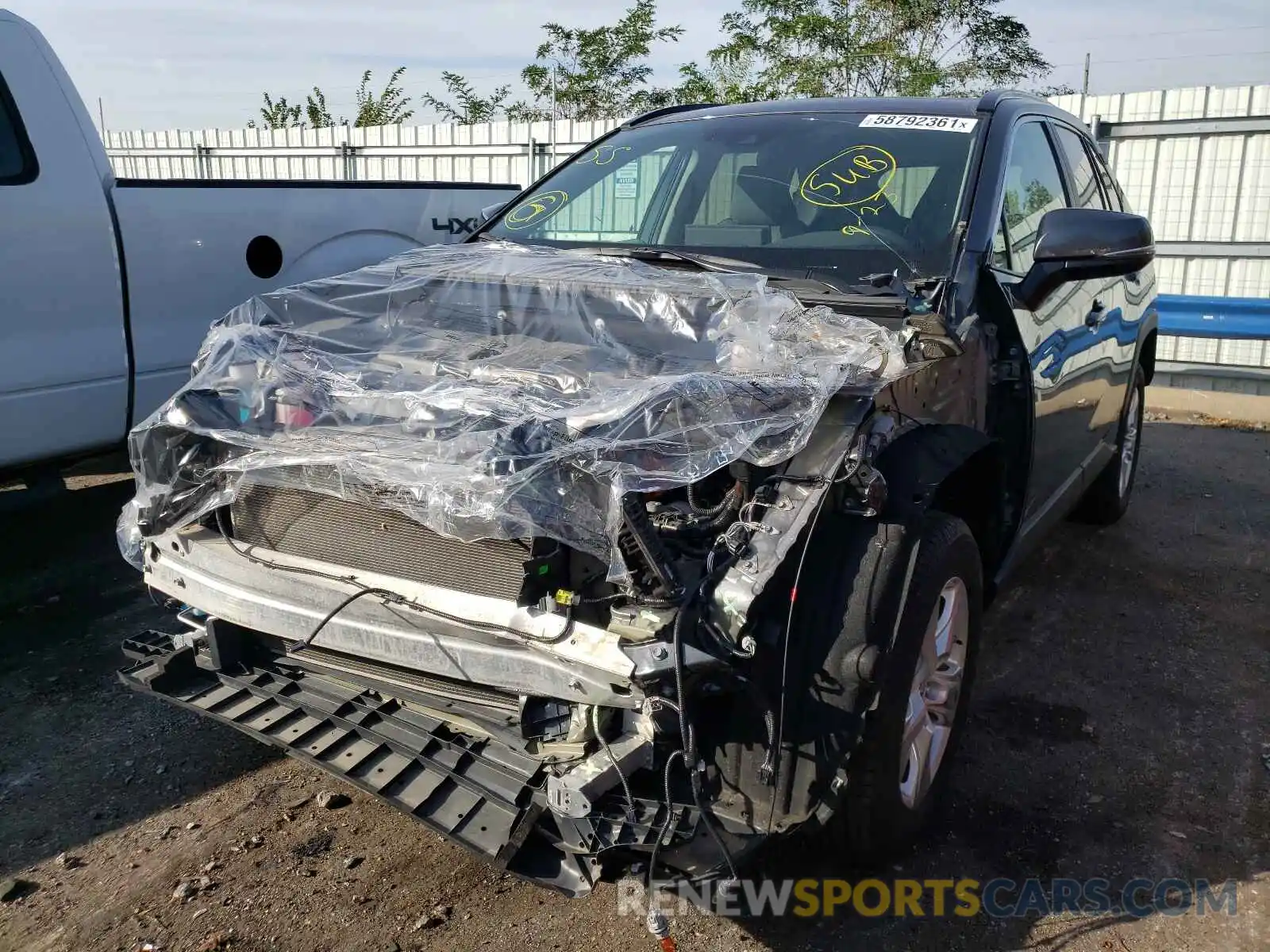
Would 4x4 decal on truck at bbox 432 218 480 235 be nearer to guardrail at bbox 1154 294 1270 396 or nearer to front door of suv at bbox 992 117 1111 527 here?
front door of suv at bbox 992 117 1111 527

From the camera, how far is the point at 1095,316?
13.5 feet

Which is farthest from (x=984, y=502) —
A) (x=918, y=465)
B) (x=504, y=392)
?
(x=504, y=392)

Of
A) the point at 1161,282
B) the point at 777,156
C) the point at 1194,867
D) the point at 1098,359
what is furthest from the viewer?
the point at 1161,282

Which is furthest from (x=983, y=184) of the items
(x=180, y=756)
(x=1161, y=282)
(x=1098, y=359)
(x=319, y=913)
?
(x=1161, y=282)

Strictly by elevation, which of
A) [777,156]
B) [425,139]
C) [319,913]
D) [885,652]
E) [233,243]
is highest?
[425,139]

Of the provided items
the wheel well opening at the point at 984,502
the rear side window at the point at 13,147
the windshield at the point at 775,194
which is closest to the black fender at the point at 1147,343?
the windshield at the point at 775,194

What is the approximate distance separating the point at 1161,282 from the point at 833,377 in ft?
29.2

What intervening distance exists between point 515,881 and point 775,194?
7.69ft

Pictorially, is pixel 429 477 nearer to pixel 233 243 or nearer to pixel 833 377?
pixel 833 377

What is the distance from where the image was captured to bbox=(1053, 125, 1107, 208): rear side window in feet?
14.1

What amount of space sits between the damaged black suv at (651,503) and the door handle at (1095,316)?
364 millimetres

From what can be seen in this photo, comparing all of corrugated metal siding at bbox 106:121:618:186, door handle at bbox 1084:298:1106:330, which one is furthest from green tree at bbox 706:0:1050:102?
door handle at bbox 1084:298:1106:330

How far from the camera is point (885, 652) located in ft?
7.57

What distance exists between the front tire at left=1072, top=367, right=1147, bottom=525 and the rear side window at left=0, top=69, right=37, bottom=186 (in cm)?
505
